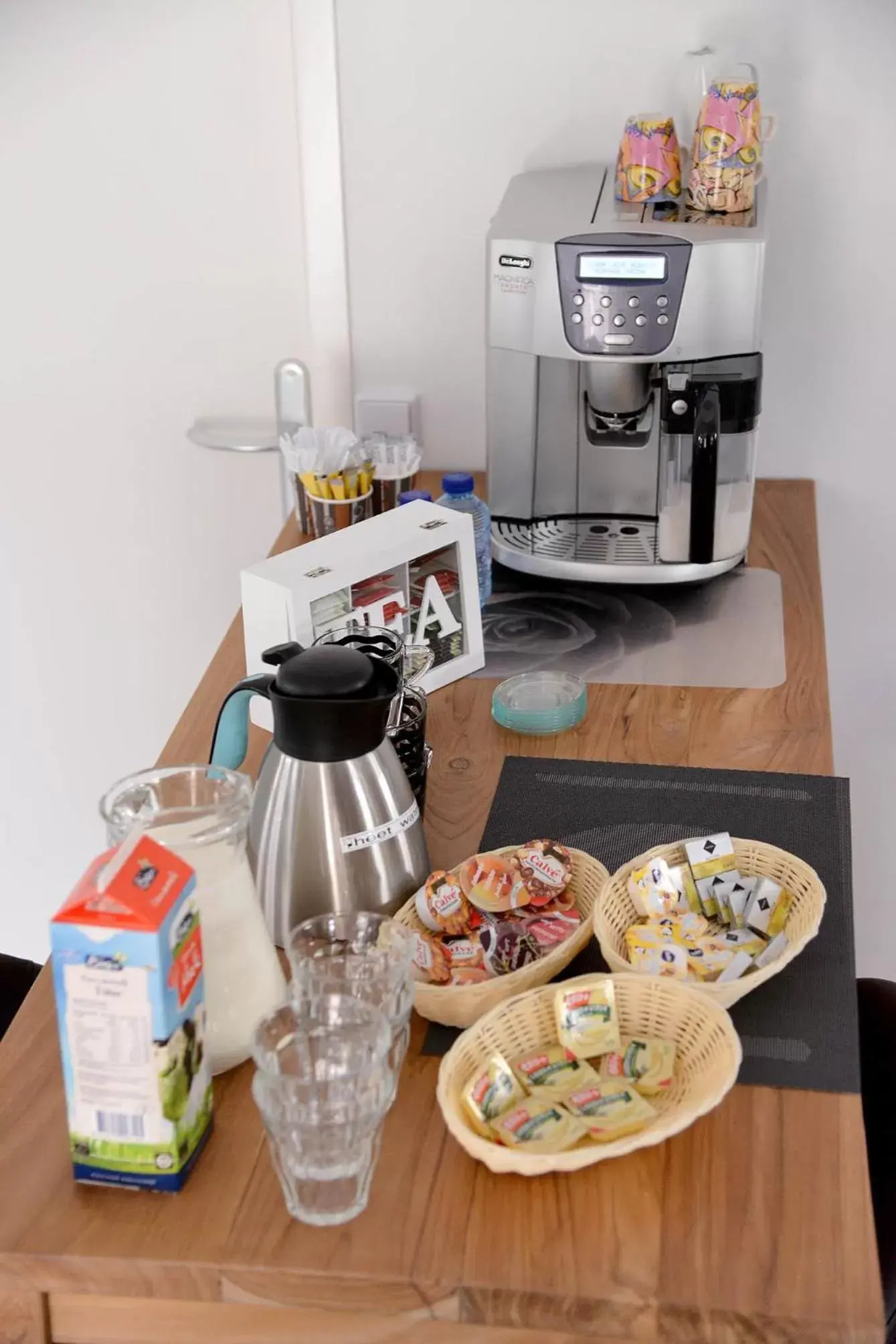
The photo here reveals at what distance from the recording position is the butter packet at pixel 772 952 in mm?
1013

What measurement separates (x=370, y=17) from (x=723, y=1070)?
1.43 metres

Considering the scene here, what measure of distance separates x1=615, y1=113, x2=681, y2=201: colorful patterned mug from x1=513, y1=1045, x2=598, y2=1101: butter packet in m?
1.07

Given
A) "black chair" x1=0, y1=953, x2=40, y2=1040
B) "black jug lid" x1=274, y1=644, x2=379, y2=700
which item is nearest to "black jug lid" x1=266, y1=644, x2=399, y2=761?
"black jug lid" x1=274, y1=644, x2=379, y2=700

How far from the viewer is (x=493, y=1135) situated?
87 cm

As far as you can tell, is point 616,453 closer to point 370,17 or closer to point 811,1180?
point 370,17

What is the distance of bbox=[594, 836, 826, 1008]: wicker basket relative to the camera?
960 millimetres

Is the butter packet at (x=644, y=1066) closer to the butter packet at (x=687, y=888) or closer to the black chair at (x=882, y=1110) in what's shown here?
the butter packet at (x=687, y=888)

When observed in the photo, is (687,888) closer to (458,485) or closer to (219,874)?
(219,874)

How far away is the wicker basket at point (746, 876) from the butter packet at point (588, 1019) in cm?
4

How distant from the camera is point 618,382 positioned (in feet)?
5.17

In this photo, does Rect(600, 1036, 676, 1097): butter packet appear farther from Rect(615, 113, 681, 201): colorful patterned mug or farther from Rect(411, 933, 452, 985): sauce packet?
Rect(615, 113, 681, 201): colorful patterned mug

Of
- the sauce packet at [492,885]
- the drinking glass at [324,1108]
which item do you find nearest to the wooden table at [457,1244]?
the drinking glass at [324,1108]

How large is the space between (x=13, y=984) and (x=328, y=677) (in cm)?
71

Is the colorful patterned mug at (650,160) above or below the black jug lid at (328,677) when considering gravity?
above
